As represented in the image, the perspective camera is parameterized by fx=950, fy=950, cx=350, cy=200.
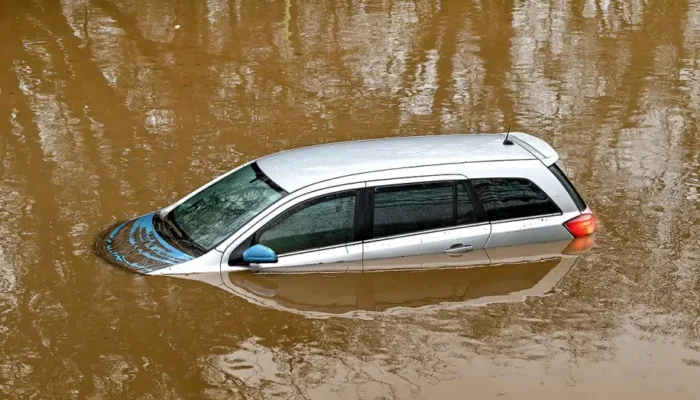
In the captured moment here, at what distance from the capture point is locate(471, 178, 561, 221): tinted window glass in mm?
8883

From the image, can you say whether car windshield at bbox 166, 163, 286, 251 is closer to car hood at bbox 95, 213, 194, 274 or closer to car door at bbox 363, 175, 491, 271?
car hood at bbox 95, 213, 194, 274

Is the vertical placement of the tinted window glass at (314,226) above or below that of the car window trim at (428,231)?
above

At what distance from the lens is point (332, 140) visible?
43.9 ft

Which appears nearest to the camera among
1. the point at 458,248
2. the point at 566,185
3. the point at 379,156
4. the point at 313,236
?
the point at 313,236

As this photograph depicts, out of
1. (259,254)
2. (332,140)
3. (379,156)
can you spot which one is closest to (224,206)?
(259,254)

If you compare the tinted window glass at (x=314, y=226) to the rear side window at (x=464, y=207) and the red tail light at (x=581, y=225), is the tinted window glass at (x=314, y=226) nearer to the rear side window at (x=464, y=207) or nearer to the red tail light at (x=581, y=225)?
the rear side window at (x=464, y=207)

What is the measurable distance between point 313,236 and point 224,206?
0.96 metres

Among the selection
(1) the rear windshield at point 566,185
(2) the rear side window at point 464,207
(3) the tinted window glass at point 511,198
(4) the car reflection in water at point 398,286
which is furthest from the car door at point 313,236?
(1) the rear windshield at point 566,185

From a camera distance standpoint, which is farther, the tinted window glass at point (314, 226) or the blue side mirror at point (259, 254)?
the tinted window glass at point (314, 226)

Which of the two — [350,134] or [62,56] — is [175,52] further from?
[350,134]

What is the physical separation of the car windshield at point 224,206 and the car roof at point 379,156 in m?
0.13

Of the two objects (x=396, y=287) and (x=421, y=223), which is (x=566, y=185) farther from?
(x=396, y=287)

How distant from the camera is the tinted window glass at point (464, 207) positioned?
28.9ft

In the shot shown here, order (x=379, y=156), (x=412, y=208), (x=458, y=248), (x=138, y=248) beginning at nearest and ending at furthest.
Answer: (x=412, y=208) → (x=458, y=248) → (x=379, y=156) → (x=138, y=248)
